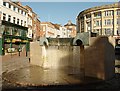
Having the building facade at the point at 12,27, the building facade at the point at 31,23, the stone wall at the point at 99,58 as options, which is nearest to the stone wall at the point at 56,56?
the stone wall at the point at 99,58

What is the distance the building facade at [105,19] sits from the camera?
183 feet

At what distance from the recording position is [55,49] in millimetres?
15195

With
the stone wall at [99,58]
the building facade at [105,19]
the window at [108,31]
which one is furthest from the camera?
the window at [108,31]

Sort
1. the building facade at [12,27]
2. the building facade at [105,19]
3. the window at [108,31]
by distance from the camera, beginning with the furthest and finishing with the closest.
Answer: the window at [108,31], the building facade at [105,19], the building facade at [12,27]

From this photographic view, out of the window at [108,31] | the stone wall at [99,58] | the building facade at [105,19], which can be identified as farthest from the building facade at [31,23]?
the stone wall at [99,58]

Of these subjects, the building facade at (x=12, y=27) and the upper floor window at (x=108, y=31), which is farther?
the upper floor window at (x=108, y=31)

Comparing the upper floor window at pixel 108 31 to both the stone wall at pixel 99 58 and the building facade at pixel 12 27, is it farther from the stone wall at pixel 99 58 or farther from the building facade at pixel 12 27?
the stone wall at pixel 99 58

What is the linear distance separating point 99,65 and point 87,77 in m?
0.99

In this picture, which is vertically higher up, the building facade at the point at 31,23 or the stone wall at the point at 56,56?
the building facade at the point at 31,23

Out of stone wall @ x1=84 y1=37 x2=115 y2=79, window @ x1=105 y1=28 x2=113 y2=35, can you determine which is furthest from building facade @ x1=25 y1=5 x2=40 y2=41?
stone wall @ x1=84 y1=37 x2=115 y2=79

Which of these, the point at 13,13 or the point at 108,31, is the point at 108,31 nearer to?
the point at 108,31

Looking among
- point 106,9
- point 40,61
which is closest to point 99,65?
point 40,61

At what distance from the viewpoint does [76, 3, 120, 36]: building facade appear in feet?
183

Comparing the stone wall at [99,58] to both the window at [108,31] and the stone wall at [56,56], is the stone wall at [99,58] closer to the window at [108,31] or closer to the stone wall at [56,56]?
the stone wall at [56,56]
